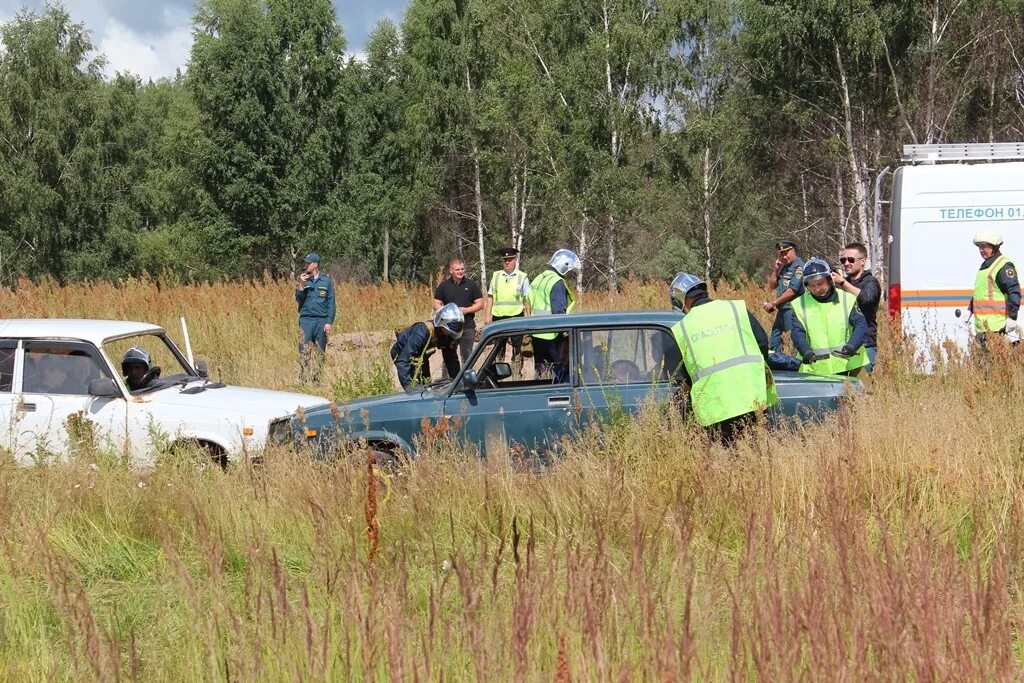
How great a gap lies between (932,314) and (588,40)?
25098 millimetres

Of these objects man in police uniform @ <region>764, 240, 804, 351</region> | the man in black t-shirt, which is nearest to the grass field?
man in police uniform @ <region>764, 240, 804, 351</region>

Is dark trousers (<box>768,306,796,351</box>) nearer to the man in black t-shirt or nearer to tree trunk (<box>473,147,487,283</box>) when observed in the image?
the man in black t-shirt

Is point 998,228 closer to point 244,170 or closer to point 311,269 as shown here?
point 311,269

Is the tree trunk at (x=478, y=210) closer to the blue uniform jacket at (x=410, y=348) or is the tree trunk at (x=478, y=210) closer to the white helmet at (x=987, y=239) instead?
the blue uniform jacket at (x=410, y=348)

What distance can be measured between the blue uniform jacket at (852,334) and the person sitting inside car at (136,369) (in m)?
5.17

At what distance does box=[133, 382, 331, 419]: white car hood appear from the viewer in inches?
352

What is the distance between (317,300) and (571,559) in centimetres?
1163

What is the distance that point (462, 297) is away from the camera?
1416cm

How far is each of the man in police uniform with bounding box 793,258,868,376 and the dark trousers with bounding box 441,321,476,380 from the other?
3714 millimetres

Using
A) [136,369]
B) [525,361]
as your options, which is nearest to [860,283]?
[525,361]

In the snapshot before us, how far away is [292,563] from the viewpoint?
18.8 feet

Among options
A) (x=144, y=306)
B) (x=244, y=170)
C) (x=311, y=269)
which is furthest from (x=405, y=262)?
(x=311, y=269)

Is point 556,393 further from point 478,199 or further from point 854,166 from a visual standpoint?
point 478,199

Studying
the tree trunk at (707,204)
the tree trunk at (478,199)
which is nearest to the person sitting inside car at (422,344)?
the tree trunk at (707,204)
